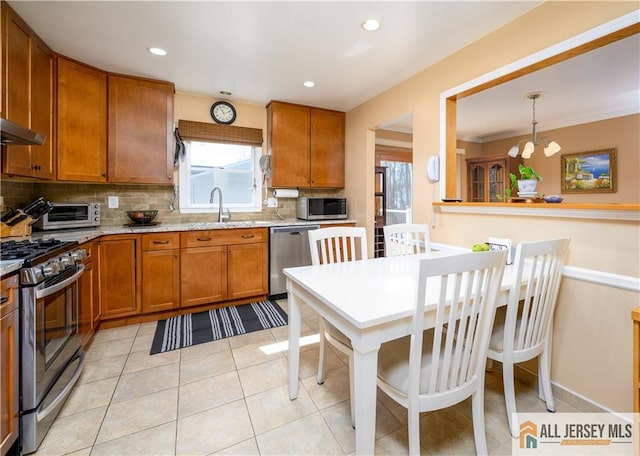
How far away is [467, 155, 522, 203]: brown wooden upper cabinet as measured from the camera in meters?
4.93

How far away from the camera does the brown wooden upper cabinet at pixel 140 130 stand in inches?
111

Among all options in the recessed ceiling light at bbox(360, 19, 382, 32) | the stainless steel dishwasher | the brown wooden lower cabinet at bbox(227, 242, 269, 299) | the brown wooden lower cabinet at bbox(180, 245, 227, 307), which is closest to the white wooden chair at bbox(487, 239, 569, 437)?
the recessed ceiling light at bbox(360, 19, 382, 32)

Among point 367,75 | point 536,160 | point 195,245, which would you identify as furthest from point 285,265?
point 536,160

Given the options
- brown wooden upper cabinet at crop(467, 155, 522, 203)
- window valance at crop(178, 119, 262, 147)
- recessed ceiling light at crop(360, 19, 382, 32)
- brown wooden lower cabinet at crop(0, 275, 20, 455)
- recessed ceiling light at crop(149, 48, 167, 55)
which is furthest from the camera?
brown wooden upper cabinet at crop(467, 155, 522, 203)

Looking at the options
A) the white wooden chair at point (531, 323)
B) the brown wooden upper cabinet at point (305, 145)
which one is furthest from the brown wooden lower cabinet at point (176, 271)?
the white wooden chair at point (531, 323)

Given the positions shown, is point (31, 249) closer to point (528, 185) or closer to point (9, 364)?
point (9, 364)

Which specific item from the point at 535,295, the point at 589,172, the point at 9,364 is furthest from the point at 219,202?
the point at 589,172

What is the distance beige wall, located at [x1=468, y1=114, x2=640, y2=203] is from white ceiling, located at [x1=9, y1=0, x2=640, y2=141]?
497 millimetres

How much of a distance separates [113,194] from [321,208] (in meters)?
2.36

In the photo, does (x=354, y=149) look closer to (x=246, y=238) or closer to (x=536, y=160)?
(x=246, y=238)

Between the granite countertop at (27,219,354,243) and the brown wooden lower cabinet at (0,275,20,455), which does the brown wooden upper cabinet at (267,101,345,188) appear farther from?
the brown wooden lower cabinet at (0,275,20,455)

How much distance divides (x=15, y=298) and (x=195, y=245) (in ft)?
5.39

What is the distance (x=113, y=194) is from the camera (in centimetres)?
311

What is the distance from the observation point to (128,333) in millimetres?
2592
